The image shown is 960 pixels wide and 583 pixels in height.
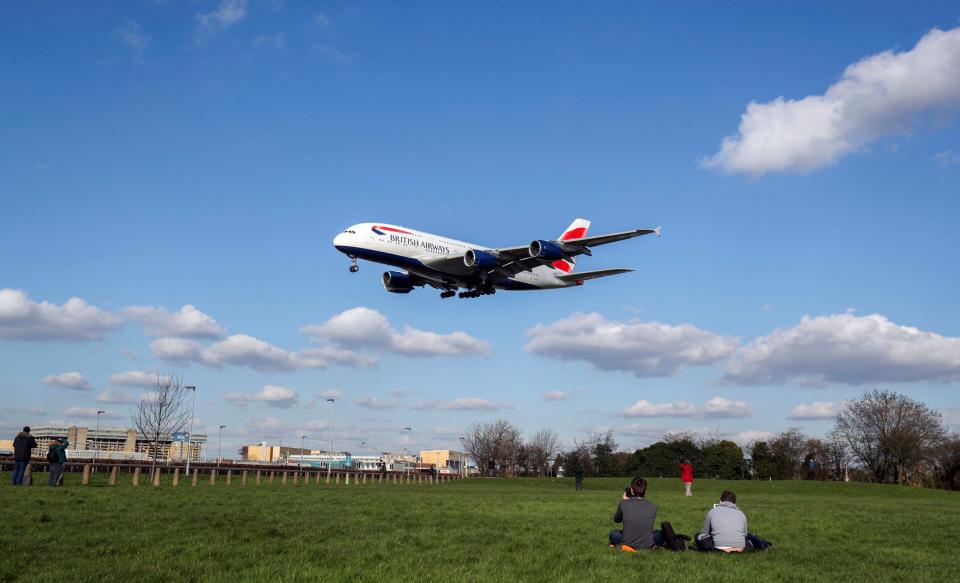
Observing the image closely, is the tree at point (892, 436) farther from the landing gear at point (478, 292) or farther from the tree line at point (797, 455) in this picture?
the landing gear at point (478, 292)

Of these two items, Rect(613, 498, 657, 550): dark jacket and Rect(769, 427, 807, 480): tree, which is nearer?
Rect(613, 498, 657, 550): dark jacket

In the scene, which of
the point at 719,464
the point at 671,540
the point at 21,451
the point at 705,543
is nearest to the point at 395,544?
the point at 671,540

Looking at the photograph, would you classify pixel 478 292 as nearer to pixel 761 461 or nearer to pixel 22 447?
pixel 22 447

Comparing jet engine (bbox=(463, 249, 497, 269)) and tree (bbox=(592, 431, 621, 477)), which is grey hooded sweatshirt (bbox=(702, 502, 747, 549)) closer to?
jet engine (bbox=(463, 249, 497, 269))

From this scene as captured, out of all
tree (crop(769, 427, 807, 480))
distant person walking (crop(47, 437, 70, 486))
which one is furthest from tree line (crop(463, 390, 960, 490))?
distant person walking (crop(47, 437, 70, 486))

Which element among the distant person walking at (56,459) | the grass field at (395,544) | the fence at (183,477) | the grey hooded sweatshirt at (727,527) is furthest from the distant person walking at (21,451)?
the grey hooded sweatshirt at (727,527)

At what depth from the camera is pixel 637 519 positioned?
40.9 ft

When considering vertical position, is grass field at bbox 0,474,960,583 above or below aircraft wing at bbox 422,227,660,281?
below

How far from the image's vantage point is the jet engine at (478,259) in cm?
4331

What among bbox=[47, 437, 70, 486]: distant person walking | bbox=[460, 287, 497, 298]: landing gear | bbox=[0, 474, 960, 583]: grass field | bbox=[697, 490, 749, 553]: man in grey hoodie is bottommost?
bbox=[0, 474, 960, 583]: grass field

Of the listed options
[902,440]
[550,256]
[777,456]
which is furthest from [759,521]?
[777,456]

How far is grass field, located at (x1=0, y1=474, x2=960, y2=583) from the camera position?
10.2 m

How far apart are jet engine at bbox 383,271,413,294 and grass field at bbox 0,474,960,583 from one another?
27529 millimetres

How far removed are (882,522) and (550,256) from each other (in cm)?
2462
